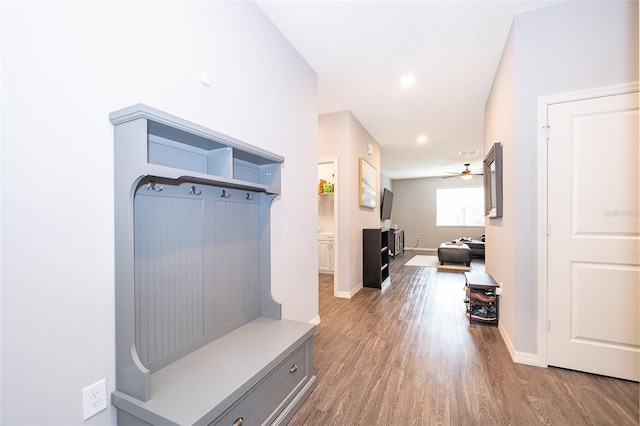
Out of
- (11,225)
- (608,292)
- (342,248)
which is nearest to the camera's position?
(11,225)

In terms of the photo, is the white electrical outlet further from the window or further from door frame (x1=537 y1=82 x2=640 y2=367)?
the window

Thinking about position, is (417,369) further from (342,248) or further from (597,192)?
(342,248)

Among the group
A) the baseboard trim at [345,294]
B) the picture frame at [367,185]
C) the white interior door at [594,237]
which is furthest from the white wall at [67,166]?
the picture frame at [367,185]

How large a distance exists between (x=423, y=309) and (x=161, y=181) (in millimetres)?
3267

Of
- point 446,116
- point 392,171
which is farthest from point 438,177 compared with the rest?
point 446,116

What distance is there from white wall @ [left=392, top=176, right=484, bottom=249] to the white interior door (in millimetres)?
8190

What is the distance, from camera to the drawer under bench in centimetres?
111

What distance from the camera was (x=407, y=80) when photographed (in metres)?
3.23

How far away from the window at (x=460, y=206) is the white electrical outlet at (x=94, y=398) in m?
10.3

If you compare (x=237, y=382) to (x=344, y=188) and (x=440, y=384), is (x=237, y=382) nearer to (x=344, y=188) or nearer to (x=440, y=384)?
(x=440, y=384)

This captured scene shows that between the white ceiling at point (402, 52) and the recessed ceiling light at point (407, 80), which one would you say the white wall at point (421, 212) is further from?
the recessed ceiling light at point (407, 80)

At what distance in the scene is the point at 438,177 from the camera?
10141 mm

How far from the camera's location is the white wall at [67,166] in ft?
3.06

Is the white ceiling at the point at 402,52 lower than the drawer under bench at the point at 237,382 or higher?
higher
